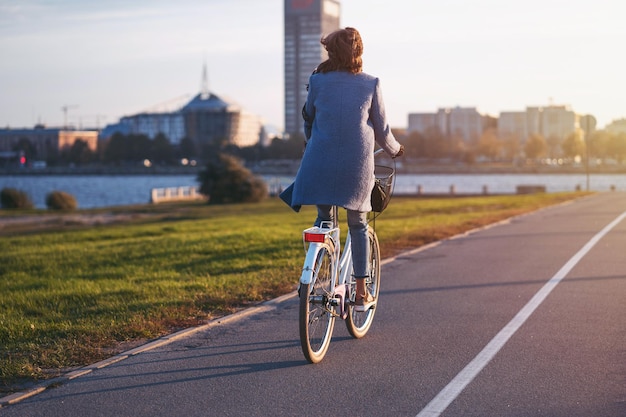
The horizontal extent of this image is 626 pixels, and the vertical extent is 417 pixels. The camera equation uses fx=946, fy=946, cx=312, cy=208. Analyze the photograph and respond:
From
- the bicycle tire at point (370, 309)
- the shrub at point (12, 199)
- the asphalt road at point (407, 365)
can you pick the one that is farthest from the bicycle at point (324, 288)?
the shrub at point (12, 199)

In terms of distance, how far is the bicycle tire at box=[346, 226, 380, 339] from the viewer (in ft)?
21.4

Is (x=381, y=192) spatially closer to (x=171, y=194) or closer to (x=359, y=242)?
(x=359, y=242)

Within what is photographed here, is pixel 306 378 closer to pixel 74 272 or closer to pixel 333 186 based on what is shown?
pixel 333 186

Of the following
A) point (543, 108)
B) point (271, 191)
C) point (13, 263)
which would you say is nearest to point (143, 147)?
point (543, 108)

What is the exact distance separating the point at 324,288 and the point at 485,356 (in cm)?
118

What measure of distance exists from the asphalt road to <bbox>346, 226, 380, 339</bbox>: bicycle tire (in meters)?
0.10

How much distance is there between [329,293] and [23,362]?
196cm

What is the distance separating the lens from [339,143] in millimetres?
5875

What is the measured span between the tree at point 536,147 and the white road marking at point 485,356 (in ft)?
549

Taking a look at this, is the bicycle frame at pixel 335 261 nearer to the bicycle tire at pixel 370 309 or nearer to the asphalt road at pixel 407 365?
the bicycle tire at pixel 370 309

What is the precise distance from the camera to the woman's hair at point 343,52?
19.5ft

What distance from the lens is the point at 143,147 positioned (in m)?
195

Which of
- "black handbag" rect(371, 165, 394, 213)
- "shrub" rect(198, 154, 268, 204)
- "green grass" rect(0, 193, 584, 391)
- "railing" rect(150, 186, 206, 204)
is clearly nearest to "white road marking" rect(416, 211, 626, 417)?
"black handbag" rect(371, 165, 394, 213)

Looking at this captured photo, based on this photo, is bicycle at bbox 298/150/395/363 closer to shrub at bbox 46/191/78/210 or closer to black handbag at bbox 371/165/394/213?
black handbag at bbox 371/165/394/213
